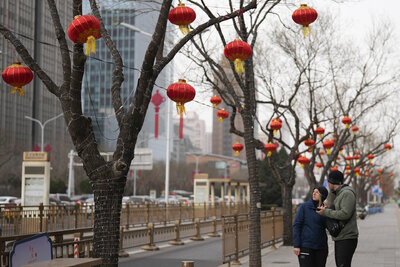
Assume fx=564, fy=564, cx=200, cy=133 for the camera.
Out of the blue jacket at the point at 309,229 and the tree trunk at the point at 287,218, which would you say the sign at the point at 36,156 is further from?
the blue jacket at the point at 309,229

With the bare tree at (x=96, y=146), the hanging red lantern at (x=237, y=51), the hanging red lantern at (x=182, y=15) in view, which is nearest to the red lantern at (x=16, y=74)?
the bare tree at (x=96, y=146)

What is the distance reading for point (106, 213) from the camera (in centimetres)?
780

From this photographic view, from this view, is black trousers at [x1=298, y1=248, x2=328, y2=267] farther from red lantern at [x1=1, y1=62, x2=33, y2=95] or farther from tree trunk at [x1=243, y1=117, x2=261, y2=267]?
red lantern at [x1=1, y1=62, x2=33, y2=95]

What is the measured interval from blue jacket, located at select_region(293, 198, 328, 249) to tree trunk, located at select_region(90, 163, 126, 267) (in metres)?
2.54

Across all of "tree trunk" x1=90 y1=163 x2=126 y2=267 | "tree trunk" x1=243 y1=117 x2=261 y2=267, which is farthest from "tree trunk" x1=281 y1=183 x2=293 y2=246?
"tree trunk" x1=90 y1=163 x2=126 y2=267

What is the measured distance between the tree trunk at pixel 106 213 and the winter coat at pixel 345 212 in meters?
2.88

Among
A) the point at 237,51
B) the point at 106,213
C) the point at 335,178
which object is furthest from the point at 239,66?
the point at 106,213

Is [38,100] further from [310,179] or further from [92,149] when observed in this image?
[92,149]

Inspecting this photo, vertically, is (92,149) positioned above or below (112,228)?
above

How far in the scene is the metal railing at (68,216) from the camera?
19.4 meters

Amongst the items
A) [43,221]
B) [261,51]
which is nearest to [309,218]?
[43,221]

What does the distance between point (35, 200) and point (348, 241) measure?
722 inches

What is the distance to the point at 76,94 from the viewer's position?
7797 millimetres

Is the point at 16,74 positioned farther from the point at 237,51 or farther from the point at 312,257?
the point at 312,257
